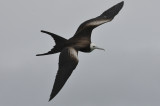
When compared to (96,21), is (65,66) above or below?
below

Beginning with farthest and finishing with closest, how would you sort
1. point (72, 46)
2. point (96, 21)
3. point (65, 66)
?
point (96, 21) → point (72, 46) → point (65, 66)

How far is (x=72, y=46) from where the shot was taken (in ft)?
119

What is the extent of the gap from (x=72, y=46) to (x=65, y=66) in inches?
119

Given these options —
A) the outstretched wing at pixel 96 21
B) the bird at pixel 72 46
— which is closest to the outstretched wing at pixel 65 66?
the bird at pixel 72 46

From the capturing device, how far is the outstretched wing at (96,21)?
39191mm

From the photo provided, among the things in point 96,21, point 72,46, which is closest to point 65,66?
point 72,46

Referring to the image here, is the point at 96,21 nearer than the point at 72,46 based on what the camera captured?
No

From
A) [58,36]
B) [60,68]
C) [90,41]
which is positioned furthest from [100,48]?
[60,68]

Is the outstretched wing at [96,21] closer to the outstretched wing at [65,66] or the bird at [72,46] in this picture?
the bird at [72,46]

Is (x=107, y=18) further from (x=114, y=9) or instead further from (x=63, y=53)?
(x=63, y=53)

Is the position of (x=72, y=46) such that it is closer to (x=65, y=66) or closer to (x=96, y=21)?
(x=65, y=66)

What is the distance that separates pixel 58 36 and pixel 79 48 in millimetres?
1553

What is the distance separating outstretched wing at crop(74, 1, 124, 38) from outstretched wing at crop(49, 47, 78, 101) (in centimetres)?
328

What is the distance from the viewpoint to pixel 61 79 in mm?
32062
